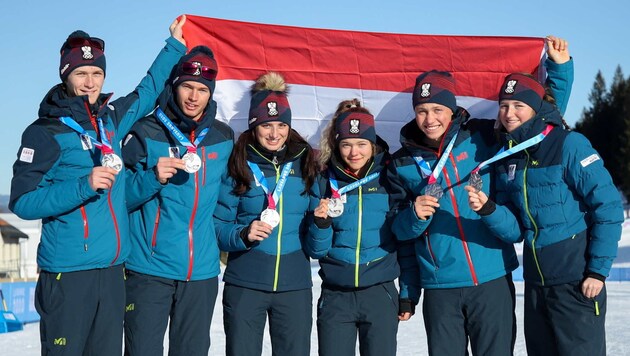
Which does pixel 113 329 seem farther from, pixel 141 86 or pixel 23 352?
pixel 23 352

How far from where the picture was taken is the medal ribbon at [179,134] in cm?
545

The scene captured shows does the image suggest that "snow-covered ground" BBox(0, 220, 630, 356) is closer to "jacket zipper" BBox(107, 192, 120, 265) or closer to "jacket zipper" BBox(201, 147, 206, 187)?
"jacket zipper" BBox(201, 147, 206, 187)

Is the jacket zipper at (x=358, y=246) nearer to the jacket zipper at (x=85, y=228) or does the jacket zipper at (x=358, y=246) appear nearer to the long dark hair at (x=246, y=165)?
the long dark hair at (x=246, y=165)

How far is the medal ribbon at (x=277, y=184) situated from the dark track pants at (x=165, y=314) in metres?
0.73

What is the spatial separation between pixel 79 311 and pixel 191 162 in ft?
3.93

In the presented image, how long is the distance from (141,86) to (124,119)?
0.40m

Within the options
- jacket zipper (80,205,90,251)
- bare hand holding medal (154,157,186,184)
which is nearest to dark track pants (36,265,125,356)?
jacket zipper (80,205,90,251)

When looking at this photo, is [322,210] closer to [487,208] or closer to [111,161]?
[487,208]

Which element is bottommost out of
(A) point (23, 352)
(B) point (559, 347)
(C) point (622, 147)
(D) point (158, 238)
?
(A) point (23, 352)

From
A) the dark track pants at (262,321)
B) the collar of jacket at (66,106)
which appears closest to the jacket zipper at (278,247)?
the dark track pants at (262,321)

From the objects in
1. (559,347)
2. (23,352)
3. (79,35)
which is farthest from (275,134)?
(23,352)

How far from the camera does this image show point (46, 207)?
478cm

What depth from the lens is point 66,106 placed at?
4973mm

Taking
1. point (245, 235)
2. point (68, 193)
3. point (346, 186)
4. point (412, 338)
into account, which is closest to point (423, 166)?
point (346, 186)
